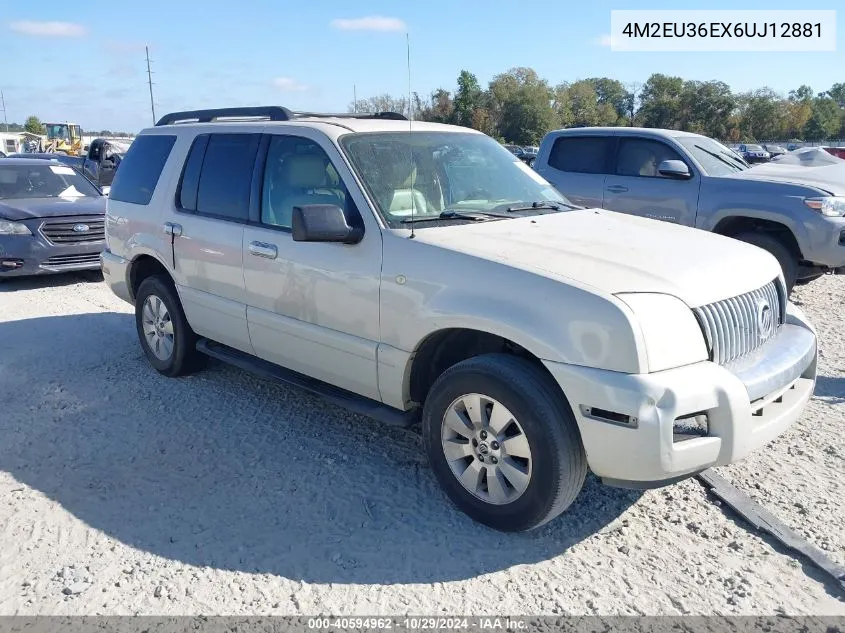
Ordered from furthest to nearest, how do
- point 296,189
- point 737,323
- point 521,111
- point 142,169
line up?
point 521,111 < point 142,169 < point 296,189 < point 737,323

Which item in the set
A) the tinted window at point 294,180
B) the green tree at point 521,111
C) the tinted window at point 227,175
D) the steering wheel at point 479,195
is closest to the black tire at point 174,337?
the tinted window at point 227,175

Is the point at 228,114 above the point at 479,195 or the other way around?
above

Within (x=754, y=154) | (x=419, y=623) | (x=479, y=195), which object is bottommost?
(x=419, y=623)

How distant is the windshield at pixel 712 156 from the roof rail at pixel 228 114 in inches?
219

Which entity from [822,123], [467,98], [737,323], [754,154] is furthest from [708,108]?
[737,323]

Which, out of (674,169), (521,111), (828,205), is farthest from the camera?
(521,111)

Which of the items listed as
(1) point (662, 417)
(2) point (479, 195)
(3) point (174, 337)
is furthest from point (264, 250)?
(1) point (662, 417)

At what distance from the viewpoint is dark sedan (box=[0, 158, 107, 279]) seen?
8.88 metres

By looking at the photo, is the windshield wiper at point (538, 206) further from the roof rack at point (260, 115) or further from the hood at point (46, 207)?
the hood at point (46, 207)

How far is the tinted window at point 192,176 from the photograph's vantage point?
503cm

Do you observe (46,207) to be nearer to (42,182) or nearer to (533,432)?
(42,182)

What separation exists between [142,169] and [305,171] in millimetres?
2125

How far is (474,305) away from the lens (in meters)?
3.24

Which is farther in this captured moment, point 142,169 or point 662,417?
point 142,169
